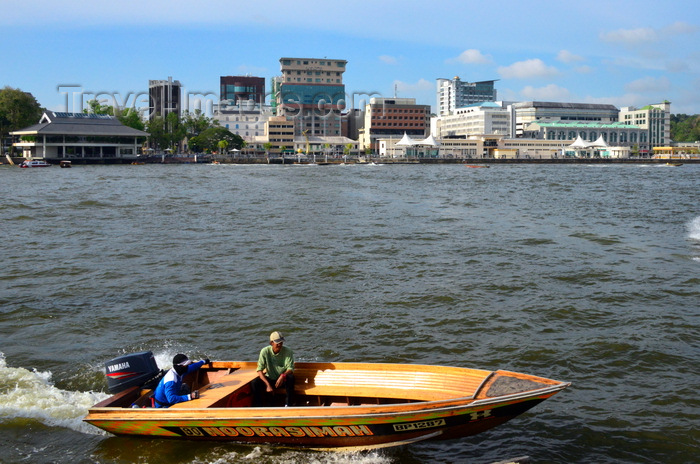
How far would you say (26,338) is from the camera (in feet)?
47.6

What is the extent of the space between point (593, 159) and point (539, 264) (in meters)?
152

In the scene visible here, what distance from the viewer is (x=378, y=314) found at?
16062 mm

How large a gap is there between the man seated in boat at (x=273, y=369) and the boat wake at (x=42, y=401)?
2738 millimetres

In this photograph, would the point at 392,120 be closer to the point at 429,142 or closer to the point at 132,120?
the point at 429,142

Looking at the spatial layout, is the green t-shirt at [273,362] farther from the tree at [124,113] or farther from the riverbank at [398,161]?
the tree at [124,113]

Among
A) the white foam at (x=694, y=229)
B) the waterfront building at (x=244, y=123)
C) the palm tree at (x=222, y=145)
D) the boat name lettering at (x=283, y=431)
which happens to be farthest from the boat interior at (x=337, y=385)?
the waterfront building at (x=244, y=123)

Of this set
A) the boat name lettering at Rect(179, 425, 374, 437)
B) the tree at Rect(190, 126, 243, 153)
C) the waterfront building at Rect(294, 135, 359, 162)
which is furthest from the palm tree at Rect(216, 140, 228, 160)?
the boat name lettering at Rect(179, 425, 374, 437)

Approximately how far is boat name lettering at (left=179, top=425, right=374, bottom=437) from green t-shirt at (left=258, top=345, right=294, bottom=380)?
1115mm

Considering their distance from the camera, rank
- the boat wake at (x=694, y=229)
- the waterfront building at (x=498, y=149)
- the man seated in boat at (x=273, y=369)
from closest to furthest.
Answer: the man seated in boat at (x=273, y=369) → the boat wake at (x=694, y=229) → the waterfront building at (x=498, y=149)

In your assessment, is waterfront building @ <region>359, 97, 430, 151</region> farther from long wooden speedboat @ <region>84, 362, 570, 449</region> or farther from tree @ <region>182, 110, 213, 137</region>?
long wooden speedboat @ <region>84, 362, 570, 449</region>

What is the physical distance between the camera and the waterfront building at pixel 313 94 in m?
191

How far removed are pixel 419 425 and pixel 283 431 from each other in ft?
6.25

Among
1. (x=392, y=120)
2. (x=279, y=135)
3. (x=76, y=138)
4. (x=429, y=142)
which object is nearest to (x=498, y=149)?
(x=429, y=142)

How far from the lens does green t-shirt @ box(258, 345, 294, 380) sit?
9758mm
